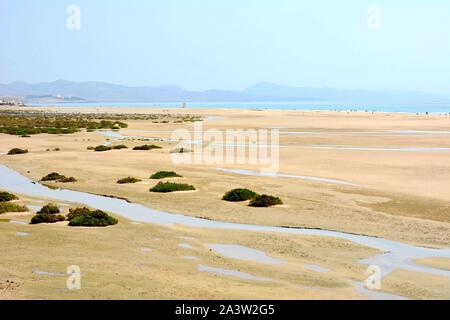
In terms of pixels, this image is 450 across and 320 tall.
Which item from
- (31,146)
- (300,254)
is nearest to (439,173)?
(300,254)

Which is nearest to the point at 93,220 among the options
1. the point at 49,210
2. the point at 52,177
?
the point at 49,210

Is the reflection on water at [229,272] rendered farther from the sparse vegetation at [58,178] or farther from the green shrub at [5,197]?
the sparse vegetation at [58,178]

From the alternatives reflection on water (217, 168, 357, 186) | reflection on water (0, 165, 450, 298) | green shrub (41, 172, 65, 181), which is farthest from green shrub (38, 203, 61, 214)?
reflection on water (217, 168, 357, 186)

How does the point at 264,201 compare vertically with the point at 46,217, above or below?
below

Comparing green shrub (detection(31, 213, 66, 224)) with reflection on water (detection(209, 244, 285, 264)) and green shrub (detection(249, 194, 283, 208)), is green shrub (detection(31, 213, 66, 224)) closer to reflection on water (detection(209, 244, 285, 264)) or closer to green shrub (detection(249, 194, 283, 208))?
reflection on water (detection(209, 244, 285, 264))

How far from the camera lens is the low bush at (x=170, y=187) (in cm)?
2245

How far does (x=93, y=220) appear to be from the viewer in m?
16.4

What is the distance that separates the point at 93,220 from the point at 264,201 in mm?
5815

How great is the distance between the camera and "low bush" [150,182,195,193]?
2245 cm

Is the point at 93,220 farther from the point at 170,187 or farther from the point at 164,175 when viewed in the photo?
the point at 164,175

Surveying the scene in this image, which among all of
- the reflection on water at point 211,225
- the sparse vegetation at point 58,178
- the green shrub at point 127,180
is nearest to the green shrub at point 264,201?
the reflection on water at point 211,225

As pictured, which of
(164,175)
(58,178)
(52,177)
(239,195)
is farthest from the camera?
(52,177)

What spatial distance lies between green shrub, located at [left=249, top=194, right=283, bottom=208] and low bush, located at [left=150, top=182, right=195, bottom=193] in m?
3.97
